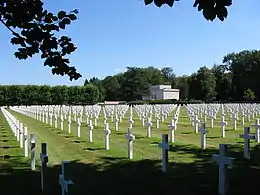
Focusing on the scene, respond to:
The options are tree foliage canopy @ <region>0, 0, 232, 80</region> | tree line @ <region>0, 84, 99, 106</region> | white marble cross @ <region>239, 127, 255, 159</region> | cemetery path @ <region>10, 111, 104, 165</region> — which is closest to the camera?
tree foliage canopy @ <region>0, 0, 232, 80</region>

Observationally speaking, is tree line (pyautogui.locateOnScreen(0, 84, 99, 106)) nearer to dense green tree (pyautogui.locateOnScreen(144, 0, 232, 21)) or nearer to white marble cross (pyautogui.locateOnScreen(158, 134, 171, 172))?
white marble cross (pyautogui.locateOnScreen(158, 134, 171, 172))

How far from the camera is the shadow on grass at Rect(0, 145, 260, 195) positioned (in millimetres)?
6688

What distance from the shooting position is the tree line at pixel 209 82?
80.1m

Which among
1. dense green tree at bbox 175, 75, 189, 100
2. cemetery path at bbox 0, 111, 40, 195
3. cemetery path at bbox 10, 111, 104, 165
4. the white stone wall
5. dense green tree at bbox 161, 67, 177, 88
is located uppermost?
dense green tree at bbox 161, 67, 177, 88

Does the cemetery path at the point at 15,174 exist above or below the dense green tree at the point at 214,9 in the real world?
below

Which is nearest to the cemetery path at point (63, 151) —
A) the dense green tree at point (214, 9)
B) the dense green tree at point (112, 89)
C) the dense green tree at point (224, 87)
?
the dense green tree at point (214, 9)

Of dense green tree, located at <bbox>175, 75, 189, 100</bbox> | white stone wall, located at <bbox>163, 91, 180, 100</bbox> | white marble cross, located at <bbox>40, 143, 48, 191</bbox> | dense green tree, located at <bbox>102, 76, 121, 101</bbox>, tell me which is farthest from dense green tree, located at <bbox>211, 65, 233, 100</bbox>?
white marble cross, located at <bbox>40, 143, 48, 191</bbox>

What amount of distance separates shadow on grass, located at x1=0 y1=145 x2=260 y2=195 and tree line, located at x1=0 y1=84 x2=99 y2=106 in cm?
6676

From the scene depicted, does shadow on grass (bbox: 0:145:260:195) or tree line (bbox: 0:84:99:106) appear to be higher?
tree line (bbox: 0:84:99:106)

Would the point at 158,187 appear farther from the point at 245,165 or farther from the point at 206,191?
the point at 245,165

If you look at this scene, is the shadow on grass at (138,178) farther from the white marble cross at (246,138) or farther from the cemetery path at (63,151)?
the cemetery path at (63,151)

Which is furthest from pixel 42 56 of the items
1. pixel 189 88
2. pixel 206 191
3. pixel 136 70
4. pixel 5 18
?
pixel 136 70

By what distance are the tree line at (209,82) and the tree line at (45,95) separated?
5.61 meters

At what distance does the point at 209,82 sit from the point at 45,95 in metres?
36.1
